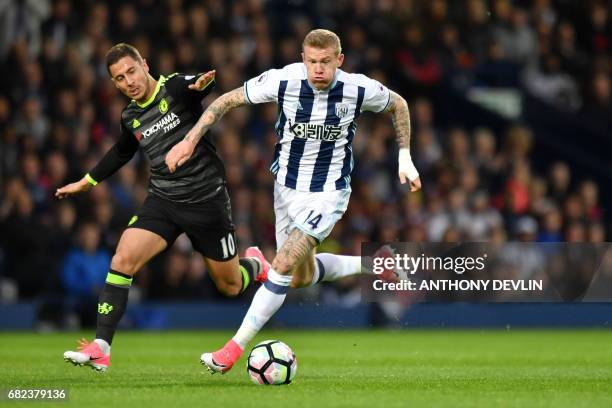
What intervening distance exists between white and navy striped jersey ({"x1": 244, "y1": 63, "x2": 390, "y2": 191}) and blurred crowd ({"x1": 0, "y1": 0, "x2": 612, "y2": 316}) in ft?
21.9

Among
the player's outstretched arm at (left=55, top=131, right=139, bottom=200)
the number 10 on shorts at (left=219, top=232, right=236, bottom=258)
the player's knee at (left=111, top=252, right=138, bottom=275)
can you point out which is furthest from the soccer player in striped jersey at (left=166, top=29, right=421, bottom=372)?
the player's outstretched arm at (left=55, top=131, right=139, bottom=200)

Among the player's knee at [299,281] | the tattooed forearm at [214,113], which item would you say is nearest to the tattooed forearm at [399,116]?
the tattooed forearm at [214,113]

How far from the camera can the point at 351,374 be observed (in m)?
9.15

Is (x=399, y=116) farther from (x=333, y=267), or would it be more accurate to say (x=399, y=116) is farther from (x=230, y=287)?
(x=230, y=287)

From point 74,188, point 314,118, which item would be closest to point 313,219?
point 314,118

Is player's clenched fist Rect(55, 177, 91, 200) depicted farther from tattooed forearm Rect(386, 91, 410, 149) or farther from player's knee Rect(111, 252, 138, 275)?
tattooed forearm Rect(386, 91, 410, 149)

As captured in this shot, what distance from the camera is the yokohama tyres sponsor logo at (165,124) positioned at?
9062mm

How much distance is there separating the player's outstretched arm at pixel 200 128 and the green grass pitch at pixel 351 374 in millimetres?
1422

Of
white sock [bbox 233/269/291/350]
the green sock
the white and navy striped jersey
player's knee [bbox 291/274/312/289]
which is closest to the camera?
white sock [bbox 233/269/291/350]

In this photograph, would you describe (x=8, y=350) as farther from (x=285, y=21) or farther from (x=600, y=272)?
(x=285, y=21)

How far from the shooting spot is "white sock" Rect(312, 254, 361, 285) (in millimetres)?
9812

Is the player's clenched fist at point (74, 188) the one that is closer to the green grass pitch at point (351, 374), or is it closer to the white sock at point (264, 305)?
the green grass pitch at point (351, 374)

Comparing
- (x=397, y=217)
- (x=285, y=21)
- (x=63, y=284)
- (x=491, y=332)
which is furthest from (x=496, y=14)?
(x=63, y=284)

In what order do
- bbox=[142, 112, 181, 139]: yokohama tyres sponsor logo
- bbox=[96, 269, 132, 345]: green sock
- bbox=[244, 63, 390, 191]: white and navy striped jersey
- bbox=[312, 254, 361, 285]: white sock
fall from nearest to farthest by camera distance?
bbox=[244, 63, 390, 191]: white and navy striped jersey
bbox=[96, 269, 132, 345]: green sock
bbox=[142, 112, 181, 139]: yokohama tyres sponsor logo
bbox=[312, 254, 361, 285]: white sock
